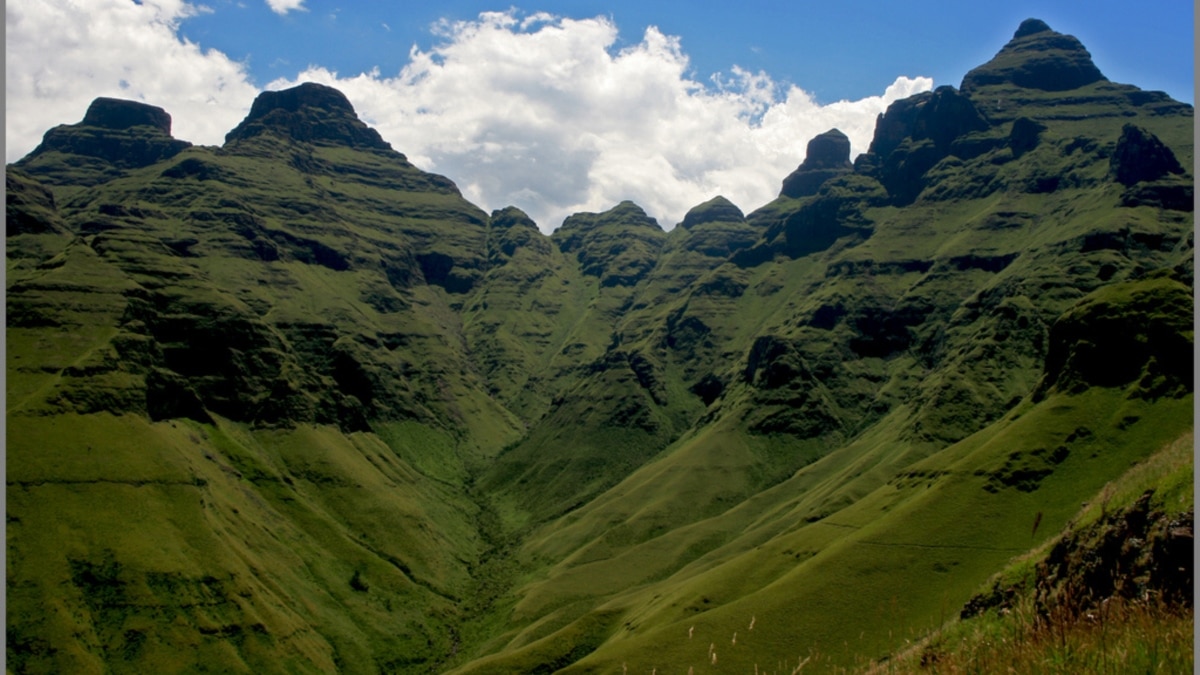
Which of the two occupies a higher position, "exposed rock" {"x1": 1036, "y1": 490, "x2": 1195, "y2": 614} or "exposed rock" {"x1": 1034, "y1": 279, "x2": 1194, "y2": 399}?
"exposed rock" {"x1": 1036, "y1": 490, "x2": 1195, "y2": 614}

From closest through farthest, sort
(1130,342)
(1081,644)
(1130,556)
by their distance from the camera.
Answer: (1081,644) → (1130,556) → (1130,342)

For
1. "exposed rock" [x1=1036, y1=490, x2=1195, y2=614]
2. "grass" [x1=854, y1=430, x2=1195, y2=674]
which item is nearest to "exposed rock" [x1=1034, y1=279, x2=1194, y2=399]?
"exposed rock" [x1=1036, y1=490, x2=1195, y2=614]

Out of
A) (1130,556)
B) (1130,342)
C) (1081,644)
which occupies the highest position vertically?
(1081,644)

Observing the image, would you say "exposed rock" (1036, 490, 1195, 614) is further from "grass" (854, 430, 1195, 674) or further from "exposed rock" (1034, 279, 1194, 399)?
"exposed rock" (1034, 279, 1194, 399)

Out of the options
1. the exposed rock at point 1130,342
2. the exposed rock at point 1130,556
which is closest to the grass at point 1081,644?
the exposed rock at point 1130,556

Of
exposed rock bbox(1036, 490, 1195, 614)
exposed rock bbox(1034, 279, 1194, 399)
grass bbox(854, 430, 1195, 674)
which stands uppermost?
grass bbox(854, 430, 1195, 674)

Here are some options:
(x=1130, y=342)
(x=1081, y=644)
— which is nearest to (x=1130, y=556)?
(x=1081, y=644)

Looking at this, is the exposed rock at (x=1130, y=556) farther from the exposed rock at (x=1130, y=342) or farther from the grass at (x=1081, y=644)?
the exposed rock at (x=1130, y=342)

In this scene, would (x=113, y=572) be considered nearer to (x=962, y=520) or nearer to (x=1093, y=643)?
(x=962, y=520)

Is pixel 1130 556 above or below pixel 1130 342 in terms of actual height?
above

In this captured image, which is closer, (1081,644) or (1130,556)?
(1081,644)

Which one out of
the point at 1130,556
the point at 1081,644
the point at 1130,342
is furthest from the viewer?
the point at 1130,342

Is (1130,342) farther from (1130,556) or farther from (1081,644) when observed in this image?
(1081,644)

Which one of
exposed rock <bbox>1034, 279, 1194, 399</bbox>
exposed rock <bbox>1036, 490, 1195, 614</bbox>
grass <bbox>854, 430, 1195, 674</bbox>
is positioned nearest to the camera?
grass <bbox>854, 430, 1195, 674</bbox>
